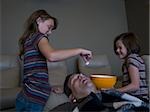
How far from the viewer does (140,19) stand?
468 centimetres

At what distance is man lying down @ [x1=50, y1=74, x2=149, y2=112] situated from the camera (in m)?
1.38

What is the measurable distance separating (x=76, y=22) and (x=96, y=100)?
3175 millimetres

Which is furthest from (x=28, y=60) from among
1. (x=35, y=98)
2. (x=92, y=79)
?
(x=92, y=79)

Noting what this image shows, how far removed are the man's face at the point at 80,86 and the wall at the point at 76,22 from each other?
2.36 m

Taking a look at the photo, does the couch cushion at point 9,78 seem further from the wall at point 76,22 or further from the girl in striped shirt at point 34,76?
the girl in striped shirt at point 34,76

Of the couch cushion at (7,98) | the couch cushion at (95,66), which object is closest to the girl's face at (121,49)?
the couch cushion at (7,98)

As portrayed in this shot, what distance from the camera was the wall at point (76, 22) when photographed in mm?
3973

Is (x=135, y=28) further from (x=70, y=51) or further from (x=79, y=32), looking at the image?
(x=70, y=51)

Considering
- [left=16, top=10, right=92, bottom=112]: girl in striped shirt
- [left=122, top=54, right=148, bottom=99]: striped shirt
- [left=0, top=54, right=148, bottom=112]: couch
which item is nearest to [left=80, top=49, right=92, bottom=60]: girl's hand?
[left=16, top=10, right=92, bottom=112]: girl in striped shirt

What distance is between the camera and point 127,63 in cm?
182

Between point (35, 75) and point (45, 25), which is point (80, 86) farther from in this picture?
point (45, 25)

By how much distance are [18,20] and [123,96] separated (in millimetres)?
2885

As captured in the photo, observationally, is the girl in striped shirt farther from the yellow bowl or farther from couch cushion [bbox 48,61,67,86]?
couch cushion [bbox 48,61,67,86]

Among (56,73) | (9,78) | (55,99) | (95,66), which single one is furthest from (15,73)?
(55,99)
